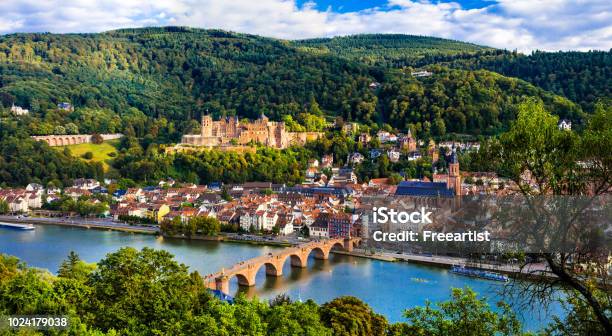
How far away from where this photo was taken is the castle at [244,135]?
32.5m

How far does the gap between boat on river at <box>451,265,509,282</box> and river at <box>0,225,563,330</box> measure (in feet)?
0.47

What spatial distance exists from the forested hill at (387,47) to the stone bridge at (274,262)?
3759cm

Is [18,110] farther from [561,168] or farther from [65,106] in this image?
[561,168]

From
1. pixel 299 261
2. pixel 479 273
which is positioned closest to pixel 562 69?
pixel 479 273

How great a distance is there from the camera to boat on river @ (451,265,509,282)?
43.8 ft

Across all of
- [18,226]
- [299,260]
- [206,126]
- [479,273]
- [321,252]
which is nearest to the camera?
[479,273]

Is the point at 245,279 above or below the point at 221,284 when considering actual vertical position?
below

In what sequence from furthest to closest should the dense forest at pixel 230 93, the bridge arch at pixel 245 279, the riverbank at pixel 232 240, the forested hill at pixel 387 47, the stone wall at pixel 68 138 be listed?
the forested hill at pixel 387 47 → the stone wall at pixel 68 138 → the dense forest at pixel 230 93 → the riverbank at pixel 232 240 → the bridge arch at pixel 245 279

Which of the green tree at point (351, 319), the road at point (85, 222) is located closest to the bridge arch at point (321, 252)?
the road at point (85, 222)

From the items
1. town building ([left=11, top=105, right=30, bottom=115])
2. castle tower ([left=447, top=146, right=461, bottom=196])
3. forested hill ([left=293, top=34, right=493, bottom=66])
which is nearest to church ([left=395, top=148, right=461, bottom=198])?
castle tower ([left=447, top=146, right=461, bottom=196])

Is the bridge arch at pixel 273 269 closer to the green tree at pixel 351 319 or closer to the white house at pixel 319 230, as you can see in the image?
the white house at pixel 319 230

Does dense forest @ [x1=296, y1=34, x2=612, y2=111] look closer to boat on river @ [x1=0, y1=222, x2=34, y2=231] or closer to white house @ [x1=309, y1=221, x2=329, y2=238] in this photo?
white house @ [x1=309, y1=221, x2=329, y2=238]

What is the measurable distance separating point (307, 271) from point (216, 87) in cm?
3374

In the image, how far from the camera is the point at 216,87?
155 ft
